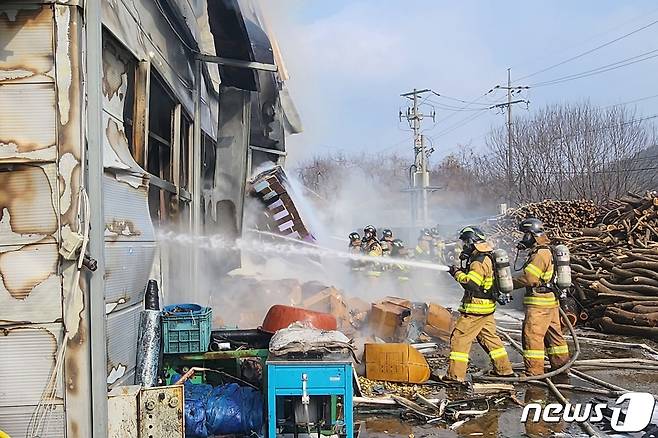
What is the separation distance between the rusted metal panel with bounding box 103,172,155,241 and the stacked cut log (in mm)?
8535

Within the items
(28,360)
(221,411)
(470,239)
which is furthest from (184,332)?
(470,239)

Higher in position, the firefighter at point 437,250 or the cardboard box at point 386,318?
the firefighter at point 437,250

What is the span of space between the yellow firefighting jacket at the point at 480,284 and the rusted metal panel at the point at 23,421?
4908 mm

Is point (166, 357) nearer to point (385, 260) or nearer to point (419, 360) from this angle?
point (419, 360)

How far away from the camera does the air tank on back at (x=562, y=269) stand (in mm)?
7590

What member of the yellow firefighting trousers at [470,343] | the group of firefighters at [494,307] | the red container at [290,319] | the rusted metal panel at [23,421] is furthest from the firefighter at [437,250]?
the rusted metal panel at [23,421]

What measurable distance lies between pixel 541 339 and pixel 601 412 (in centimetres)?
154

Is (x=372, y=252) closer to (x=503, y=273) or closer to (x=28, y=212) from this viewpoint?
(x=503, y=273)

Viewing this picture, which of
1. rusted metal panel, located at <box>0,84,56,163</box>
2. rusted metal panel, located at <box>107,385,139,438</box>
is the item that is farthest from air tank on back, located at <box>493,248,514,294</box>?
rusted metal panel, located at <box>0,84,56,163</box>

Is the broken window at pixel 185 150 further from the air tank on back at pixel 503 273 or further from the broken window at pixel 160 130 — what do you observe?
the air tank on back at pixel 503 273

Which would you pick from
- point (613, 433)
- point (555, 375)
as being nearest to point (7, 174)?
point (613, 433)

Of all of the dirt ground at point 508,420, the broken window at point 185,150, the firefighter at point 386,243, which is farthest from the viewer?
the firefighter at point 386,243

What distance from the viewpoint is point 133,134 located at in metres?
5.49

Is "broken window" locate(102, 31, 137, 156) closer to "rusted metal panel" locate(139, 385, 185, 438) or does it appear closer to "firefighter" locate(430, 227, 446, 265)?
"rusted metal panel" locate(139, 385, 185, 438)
